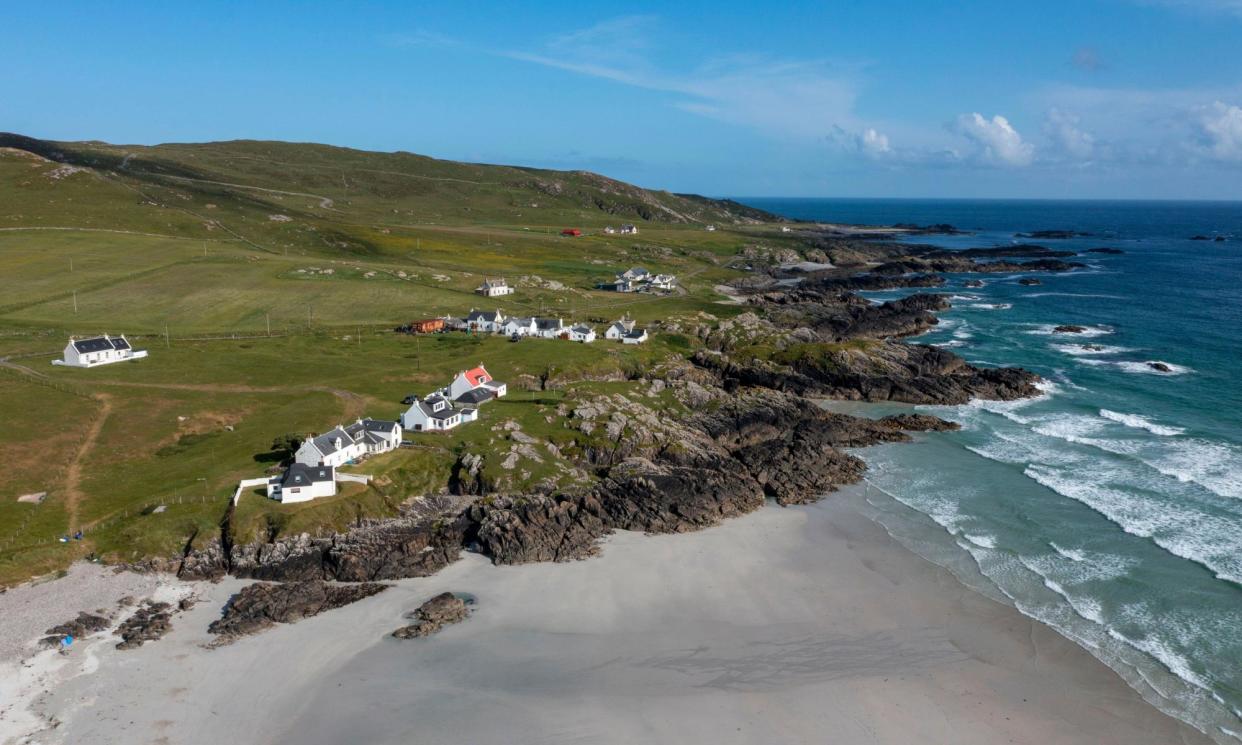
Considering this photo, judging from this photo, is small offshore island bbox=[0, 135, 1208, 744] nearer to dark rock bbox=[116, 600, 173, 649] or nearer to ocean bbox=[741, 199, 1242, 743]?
dark rock bbox=[116, 600, 173, 649]

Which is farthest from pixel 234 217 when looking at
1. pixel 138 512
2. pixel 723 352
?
pixel 138 512

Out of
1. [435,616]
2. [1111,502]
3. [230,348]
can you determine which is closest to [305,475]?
[435,616]

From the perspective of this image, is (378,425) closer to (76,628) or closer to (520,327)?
(76,628)

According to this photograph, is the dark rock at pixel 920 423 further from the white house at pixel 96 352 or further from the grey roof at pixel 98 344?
the grey roof at pixel 98 344

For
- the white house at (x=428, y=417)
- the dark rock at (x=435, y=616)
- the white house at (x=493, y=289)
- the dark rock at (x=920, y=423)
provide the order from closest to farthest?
the dark rock at (x=435, y=616)
the white house at (x=428, y=417)
the dark rock at (x=920, y=423)
the white house at (x=493, y=289)

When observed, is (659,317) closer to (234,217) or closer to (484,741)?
(484,741)

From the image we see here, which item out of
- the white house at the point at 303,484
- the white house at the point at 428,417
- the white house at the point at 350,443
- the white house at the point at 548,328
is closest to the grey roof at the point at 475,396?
the white house at the point at 428,417
